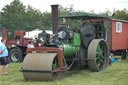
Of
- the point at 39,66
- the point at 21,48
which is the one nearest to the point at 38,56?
the point at 39,66

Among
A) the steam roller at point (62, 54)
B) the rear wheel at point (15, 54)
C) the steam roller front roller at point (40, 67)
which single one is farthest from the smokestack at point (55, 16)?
the rear wheel at point (15, 54)

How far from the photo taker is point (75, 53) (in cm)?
886

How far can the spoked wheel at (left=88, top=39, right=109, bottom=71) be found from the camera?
866 cm

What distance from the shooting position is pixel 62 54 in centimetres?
741

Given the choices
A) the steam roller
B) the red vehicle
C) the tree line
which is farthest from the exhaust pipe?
the tree line

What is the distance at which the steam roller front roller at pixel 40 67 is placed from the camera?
693 cm

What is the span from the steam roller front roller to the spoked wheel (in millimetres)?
1785

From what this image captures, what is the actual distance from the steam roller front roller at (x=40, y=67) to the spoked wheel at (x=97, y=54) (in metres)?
1.79

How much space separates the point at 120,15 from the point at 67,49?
18.6 meters

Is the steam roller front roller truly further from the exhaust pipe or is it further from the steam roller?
the exhaust pipe

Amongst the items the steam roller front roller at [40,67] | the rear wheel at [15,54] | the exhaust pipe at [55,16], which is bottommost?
the rear wheel at [15,54]

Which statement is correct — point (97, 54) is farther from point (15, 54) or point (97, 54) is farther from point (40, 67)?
point (15, 54)

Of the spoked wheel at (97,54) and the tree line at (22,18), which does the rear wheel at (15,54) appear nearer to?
the spoked wheel at (97,54)

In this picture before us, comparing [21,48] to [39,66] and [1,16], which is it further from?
[1,16]
